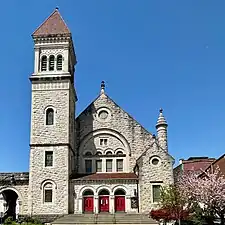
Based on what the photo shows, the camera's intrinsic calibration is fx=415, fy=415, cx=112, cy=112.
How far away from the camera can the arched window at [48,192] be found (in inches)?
1628

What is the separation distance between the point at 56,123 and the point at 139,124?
9.89 meters

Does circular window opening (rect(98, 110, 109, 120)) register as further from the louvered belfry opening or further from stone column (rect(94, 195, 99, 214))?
stone column (rect(94, 195, 99, 214))

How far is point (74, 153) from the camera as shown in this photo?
152 feet

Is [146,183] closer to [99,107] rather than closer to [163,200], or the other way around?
[163,200]

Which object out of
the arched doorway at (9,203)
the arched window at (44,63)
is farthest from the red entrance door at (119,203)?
the arched window at (44,63)

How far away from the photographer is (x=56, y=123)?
4331 cm

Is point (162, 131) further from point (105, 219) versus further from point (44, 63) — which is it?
point (44, 63)

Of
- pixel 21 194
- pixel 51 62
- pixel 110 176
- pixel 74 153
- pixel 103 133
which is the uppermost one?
pixel 51 62

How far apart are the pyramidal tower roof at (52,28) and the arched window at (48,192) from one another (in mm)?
16389

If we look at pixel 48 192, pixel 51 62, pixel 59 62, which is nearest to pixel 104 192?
pixel 48 192

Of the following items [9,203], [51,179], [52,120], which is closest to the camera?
[51,179]

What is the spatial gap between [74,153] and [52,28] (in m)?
14.2

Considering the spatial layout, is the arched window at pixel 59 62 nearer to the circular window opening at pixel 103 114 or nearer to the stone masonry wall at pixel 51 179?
the circular window opening at pixel 103 114

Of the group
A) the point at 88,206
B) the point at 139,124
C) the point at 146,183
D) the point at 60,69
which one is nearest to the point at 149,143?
the point at 139,124
